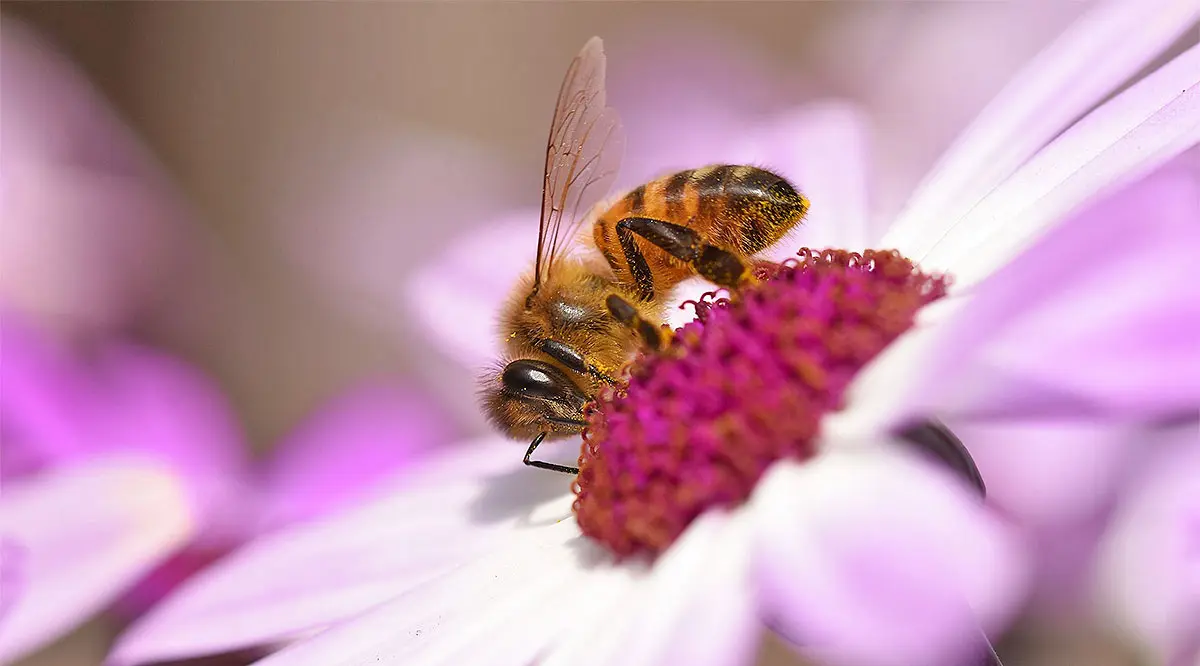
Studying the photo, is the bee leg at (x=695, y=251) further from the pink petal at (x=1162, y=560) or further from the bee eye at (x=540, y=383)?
the pink petal at (x=1162, y=560)

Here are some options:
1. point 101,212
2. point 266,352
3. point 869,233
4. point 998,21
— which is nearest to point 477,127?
point 266,352

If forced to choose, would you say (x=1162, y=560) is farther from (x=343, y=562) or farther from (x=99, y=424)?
(x=99, y=424)

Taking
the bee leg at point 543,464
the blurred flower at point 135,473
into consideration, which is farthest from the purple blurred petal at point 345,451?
the bee leg at point 543,464

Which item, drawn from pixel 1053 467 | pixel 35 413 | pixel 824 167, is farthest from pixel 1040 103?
pixel 35 413

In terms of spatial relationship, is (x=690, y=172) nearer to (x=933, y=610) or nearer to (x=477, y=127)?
(x=933, y=610)

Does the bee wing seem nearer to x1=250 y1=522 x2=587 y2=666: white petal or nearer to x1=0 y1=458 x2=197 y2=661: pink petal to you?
x1=250 y1=522 x2=587 y2=666: white petal

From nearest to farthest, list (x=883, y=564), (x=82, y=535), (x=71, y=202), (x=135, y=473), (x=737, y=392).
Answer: (x=883, y=564), (x=737, y=392), (x=82, y=535), (x=135, y=473), (x=71, y=202)
